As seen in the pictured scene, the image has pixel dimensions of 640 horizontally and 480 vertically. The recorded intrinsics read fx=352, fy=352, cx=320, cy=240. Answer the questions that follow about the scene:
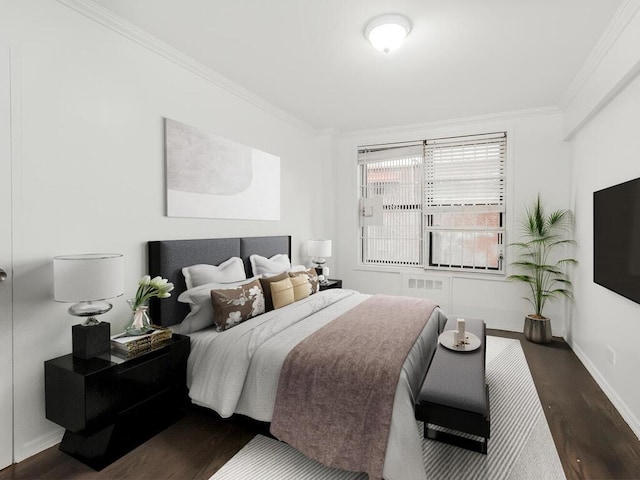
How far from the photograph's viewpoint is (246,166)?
360 centimetres

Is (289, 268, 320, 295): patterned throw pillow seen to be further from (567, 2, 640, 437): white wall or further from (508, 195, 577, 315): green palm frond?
(567, 2, 640, 437): white wall

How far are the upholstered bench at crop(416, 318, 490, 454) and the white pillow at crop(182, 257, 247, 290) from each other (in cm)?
179

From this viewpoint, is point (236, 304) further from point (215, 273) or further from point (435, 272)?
point (435, 272)

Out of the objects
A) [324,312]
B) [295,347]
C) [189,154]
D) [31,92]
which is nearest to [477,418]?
[295,347]

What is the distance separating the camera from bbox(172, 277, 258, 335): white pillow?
100 inches

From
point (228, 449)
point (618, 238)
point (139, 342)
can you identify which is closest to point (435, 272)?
point (618, 238)

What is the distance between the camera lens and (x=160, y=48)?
2.66 metres

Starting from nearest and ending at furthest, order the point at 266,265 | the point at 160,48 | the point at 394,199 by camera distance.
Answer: the point at 160,48
the point at 266,265
the point at 394,199

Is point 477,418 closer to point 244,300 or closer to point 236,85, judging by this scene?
point 244,300

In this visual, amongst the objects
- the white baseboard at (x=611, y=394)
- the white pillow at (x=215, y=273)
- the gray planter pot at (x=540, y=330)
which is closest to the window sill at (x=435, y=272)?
the gray planter pot at (x=540, y=330)

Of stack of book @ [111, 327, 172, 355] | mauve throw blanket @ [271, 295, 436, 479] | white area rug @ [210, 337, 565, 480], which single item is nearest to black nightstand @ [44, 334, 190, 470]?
stack of book @ [111, 327, 172, 355]

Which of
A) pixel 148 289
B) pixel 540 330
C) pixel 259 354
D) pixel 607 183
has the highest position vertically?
pixel 607 183

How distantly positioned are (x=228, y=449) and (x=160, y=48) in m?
2.82

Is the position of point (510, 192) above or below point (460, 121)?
below
